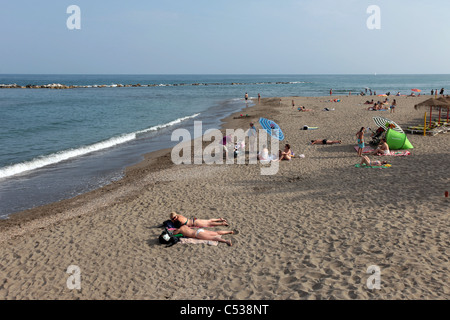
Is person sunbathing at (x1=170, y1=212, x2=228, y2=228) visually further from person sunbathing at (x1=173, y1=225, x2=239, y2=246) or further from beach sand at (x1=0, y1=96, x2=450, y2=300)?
beach sand at (x1=0, y1=96, x2=450, y2=300)

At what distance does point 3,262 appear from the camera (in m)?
7.27

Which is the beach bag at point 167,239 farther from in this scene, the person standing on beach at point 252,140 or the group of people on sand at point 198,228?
the person standing on beach at point 252,140

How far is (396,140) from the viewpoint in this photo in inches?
588

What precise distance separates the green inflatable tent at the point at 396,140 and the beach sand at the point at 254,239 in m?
1.84

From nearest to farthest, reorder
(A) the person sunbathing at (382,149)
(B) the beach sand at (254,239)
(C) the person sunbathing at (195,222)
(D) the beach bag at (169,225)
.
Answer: (B) the beach sand at (254,239) < (C) the person sunbathing at (195,222) < (D) the beach bag at (169,225) < (A) the person sunbathing at (382,149)

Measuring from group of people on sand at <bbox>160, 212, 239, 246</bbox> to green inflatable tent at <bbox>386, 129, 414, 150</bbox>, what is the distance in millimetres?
10189

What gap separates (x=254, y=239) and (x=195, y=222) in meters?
1.62

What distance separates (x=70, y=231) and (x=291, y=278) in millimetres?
5993

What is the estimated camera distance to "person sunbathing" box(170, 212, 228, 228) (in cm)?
814

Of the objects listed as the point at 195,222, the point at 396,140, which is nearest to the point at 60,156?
the point at 195,222

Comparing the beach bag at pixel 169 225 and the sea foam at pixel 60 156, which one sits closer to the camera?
the beach bag at pixel 169 225

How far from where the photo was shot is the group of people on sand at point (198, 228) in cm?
779

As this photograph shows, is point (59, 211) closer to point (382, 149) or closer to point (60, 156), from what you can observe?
point (60, 156)

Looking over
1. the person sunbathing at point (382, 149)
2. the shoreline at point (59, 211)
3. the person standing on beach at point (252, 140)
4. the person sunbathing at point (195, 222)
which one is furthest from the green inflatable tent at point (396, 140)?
the shoreline at point (59, 211)
